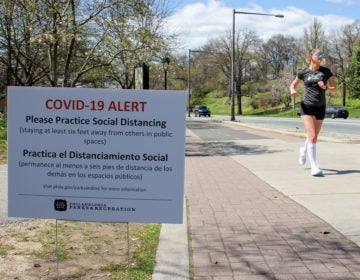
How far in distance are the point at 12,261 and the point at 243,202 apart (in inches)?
121

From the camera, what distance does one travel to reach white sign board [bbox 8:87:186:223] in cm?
320

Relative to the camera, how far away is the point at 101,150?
3223 millimetres

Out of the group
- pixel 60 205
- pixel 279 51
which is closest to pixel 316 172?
pixel 60 205

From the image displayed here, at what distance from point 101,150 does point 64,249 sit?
156 cm

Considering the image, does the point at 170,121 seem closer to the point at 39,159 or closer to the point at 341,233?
the point at 39,159

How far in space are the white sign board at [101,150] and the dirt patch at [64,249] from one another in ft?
1.65

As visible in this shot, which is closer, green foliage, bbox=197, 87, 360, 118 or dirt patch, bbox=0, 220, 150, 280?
dirt patch, bbox=0, 220, 150, 280

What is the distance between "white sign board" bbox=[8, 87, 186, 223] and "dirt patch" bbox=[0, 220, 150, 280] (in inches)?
19.9

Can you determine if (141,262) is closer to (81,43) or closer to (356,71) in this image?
(81,43)

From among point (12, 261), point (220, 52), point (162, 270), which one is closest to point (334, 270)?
point (162, 270)

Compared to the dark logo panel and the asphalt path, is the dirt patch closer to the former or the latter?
the dark logo panel

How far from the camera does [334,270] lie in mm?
3584

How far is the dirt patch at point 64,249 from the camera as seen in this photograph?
147 inches

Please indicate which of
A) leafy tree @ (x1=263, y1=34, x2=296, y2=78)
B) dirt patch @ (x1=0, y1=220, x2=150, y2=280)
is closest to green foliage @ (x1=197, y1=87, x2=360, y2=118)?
leafy tree @ (x1=263, y1=34, x2=296, y2=78)
